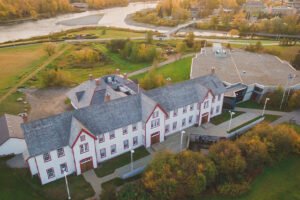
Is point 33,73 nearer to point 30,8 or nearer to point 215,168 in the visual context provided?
point 215,168

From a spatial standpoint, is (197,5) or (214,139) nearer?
(214,139)

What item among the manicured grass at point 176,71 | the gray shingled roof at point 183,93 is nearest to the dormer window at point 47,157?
the gray shingled roof at point 183,93

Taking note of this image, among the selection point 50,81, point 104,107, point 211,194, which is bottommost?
point 211,194

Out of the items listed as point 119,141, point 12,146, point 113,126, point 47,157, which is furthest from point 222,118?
point 12,146

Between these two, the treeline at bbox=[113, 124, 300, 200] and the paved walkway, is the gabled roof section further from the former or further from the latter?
the paved walkway

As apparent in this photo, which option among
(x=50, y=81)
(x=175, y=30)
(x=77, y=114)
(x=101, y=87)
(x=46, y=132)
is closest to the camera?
(x=46, y=132)

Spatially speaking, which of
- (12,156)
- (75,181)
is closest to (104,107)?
(75,181)

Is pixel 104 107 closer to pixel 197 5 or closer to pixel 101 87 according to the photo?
pixel 101 87

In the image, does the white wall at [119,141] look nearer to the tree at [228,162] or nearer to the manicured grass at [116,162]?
the manicured grass at [116,162]
